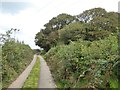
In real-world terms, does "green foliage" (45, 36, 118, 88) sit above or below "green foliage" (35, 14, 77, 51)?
below

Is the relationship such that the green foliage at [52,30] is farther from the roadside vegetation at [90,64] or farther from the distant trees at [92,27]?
the roadside vegetation at [90,64]

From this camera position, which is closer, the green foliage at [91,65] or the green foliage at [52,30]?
the green foliage at [91,65]

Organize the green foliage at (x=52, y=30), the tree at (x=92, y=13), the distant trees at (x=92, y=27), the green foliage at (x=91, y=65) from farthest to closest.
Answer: the green foliage at (x=52, y=30)
the tree at (x=92, y=13)
the distant trees at (x=92, y=27)
the green foliage at (x=91, y=65)

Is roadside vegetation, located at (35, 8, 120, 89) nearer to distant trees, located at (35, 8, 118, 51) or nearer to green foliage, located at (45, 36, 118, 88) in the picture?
green foliage, located at (45, 36, 118, 88)

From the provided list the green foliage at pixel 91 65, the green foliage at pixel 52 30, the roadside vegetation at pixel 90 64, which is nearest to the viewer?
the roadside vegetation at pixel 90 64

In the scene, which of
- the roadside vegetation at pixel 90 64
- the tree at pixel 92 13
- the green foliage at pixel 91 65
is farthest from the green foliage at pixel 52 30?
the green foliage at pixel 91 65

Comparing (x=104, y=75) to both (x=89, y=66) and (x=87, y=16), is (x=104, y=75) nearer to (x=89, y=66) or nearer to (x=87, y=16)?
(x=89, y=66)

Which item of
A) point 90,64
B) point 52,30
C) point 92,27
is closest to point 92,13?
point 92,27

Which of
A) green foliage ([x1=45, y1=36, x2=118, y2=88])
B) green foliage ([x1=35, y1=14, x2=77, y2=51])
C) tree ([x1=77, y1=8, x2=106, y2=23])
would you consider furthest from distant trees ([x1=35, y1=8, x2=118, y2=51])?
green foliage ([x1=35, y1=14, x2=77, y2=51])

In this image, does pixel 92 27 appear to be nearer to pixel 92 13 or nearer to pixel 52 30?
pixel 92 13

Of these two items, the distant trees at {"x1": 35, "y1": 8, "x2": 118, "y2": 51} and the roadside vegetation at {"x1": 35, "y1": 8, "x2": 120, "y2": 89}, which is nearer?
the roadside vegetation at {"x1": 35, "y1": 8, "x2": 120, "y2": 89}

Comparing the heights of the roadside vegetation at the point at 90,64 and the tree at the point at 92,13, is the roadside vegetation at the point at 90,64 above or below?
below

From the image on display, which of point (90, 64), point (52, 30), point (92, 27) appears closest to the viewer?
point (90, 64)

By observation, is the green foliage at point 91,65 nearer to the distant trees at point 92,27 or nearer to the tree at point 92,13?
the distant trees at point 92,27
